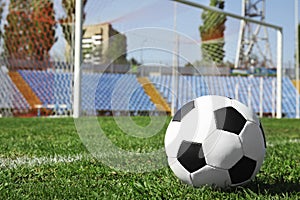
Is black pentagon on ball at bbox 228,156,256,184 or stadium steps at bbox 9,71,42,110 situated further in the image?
stadium steps at bbox 9,71,42,110

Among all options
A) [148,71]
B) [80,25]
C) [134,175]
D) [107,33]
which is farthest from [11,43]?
[134,175]

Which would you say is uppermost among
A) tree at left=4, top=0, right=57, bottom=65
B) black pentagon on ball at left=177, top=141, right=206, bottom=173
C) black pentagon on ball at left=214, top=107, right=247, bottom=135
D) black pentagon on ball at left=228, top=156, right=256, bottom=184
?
tree at left=4, top=0, right=57, bottom=65

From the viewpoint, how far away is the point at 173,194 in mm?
2270

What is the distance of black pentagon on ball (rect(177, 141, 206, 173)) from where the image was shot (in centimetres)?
233

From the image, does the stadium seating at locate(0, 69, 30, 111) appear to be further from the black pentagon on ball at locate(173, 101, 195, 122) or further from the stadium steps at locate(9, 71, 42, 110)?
the black pentagon on ball at locate(173, 101, 195, 122)

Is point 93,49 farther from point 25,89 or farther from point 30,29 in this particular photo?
point 25,89

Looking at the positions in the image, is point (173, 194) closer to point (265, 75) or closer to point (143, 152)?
point (143, 152)

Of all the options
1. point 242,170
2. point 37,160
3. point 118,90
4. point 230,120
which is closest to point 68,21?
point 118,90

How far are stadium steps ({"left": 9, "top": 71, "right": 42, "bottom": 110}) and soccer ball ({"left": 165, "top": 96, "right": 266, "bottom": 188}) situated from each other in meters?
14.1

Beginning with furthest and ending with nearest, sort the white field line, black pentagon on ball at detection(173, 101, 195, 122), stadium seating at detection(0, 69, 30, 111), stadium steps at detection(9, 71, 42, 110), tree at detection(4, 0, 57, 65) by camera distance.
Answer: stadium steps at detection(9, 71, 42, 110), stadium seating at detection(0, 69, 30, 111), tree at detection(4, 0, 57, 65), the white field line, black pentagon on ball at detection(173, 101, 195, 122)

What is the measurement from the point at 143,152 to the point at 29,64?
13166 millimetres

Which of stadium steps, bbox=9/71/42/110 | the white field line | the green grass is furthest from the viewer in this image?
stadium steps, bbox=9/71/42/110

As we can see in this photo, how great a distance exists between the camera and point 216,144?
2.31m

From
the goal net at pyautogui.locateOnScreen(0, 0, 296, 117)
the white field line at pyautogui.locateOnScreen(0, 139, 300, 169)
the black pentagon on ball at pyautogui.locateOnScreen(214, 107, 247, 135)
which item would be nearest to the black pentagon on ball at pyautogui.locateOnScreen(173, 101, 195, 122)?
the black pentagon on ball at pyautogui.locateOnScreen(214, 107, 247, 135)
